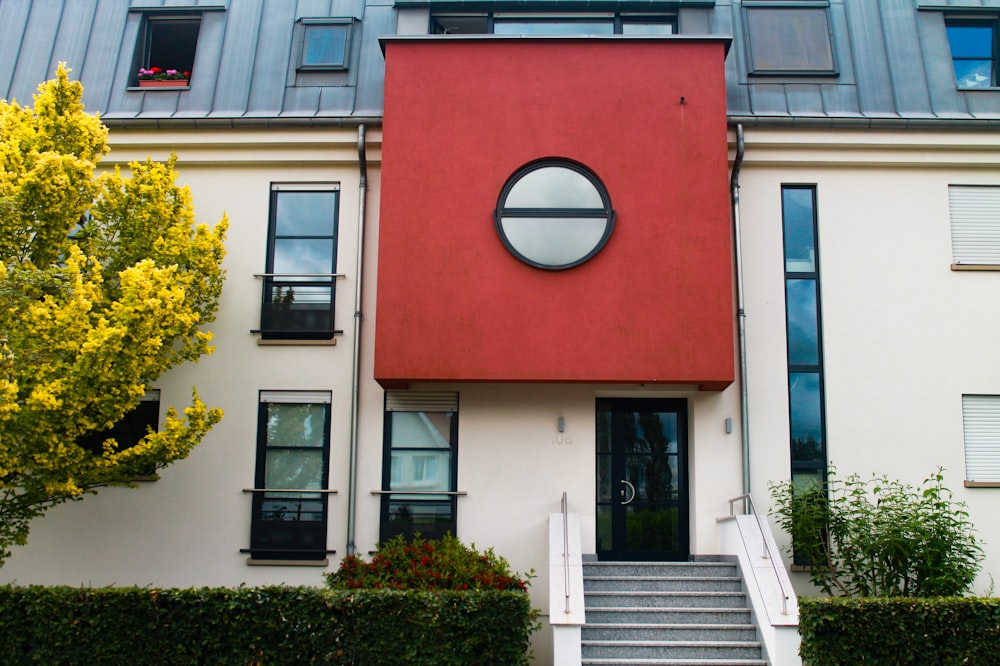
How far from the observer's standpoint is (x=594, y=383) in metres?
11.8

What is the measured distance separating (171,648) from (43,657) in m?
1.25

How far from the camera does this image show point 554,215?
11.9 metres

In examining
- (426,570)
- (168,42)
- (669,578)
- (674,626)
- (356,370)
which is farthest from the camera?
(168,42)

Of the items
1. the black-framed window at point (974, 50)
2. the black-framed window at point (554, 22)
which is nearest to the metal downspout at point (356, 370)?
the black-framed window at point (554, 22)

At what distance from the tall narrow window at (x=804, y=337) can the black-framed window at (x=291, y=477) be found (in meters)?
6.12

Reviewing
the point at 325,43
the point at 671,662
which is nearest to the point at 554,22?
the point at 325,43

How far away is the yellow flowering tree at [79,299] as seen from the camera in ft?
30.6

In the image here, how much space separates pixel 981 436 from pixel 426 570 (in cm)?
735

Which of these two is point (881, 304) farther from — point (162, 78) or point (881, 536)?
point (162, 78)

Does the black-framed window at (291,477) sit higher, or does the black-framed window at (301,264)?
the black-framed window at (301,264)

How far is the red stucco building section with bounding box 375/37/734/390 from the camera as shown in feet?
37.8

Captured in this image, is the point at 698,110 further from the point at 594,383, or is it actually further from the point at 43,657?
the point at 43,657

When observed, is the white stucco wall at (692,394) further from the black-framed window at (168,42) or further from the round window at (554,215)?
the black-framed window at (168,42)

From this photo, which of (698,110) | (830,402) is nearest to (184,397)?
(698,110)
